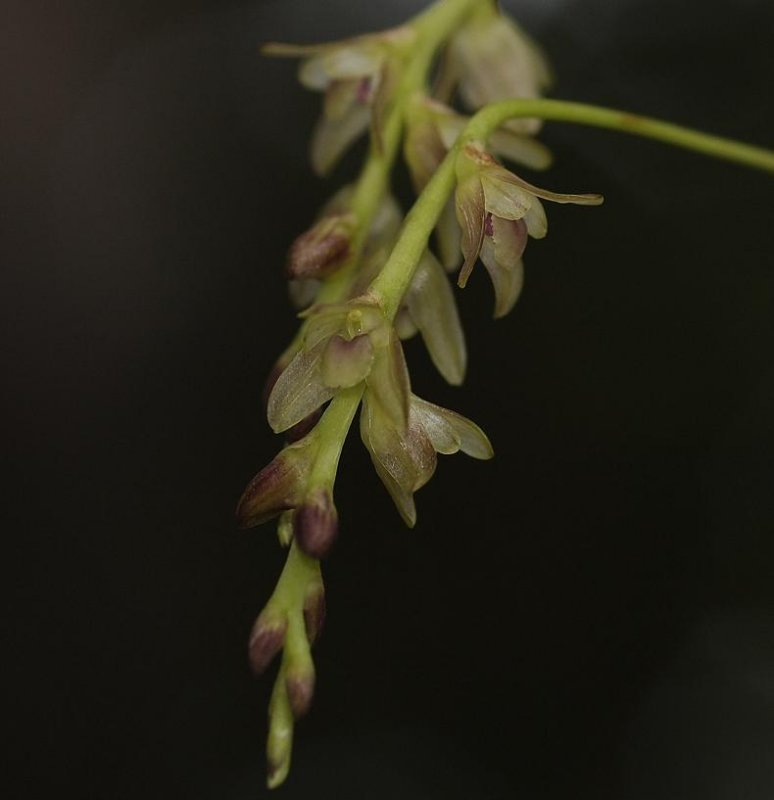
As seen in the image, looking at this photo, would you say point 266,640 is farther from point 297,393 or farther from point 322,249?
point 322,249

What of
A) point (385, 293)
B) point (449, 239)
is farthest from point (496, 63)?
point (385, 293)

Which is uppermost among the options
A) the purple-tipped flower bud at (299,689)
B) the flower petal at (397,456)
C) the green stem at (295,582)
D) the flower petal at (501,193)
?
the flower petal at (501,193)

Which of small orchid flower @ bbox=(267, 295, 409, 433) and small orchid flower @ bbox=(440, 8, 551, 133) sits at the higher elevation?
small orchid flower @ bbox=(440, 8, 551, 133)

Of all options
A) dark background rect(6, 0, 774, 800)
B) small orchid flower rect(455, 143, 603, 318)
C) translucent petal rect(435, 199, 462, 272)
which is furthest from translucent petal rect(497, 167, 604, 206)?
dark background rect(6, 0, 774, 800)

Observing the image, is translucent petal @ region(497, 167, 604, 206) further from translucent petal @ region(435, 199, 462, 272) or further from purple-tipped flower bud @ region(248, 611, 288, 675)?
purple-tipped flower bud @ region(248, 611, 288, 675)

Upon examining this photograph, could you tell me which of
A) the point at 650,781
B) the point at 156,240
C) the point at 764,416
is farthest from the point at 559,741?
the point at 156,240

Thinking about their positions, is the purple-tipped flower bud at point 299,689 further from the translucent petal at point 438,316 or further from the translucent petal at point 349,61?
the translucent petal at point 349,61

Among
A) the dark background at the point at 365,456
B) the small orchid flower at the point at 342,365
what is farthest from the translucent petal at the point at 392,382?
the dark background at the point at 365,456
